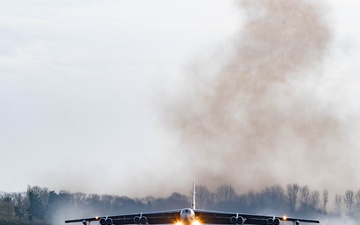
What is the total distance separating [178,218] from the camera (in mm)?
120688

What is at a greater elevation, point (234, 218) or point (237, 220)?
point (234, 218)

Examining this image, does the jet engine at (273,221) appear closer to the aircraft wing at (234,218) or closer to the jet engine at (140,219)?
the aircraft wing at (234,218)

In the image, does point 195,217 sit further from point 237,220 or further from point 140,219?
point 140,219

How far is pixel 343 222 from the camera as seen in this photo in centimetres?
13662

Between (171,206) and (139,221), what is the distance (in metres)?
15.4

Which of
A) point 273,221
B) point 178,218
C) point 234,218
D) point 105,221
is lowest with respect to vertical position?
point 273,221

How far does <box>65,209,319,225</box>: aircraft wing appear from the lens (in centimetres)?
11856

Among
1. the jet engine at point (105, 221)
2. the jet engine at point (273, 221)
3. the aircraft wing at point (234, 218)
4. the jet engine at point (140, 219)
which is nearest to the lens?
the jet engine at point (273, 221)

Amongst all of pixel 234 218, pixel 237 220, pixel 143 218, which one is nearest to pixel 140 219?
pixel 143 218

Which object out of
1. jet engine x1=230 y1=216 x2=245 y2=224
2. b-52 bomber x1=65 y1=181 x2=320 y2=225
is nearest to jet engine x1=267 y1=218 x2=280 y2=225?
b-52 bomber x1=65 y1=181 x2=320 y2=225

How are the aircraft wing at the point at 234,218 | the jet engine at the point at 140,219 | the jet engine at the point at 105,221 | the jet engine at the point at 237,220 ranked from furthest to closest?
the jet engine at the point at 140,219 → the jet engine at the point at 237,220 → the jet engine at the point at 105,221 → the aircraft wing at the point at 234,218

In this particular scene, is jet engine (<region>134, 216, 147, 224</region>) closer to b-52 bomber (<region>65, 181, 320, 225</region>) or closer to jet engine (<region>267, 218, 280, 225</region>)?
b-52 bomber (<region>65, 181, 320, 225</region>)

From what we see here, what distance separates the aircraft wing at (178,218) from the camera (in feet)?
389

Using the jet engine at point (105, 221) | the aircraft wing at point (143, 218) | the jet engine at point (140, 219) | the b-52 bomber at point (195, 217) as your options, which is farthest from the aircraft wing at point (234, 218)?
the jet engine at point (105, 221)
